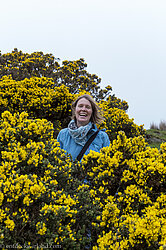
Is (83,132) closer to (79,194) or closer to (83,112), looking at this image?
(83,112)

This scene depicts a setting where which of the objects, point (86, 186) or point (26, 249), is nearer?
point (26, 249)

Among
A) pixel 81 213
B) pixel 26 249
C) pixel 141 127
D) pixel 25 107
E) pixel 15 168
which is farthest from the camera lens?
pixel 141 127

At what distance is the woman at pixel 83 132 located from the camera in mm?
3740

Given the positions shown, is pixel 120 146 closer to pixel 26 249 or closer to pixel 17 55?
pixel 26 249

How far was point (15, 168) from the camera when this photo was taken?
2.36 metres

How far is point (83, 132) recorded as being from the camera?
373 cm

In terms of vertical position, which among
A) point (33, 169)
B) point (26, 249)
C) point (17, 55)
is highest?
point (17, 55)

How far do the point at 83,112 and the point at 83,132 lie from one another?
492 millimetres

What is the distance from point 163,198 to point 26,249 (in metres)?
1.42

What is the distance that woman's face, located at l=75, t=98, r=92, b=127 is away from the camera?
4.04 meters

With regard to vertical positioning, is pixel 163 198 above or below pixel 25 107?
below

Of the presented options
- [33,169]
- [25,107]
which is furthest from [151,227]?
[25,107]

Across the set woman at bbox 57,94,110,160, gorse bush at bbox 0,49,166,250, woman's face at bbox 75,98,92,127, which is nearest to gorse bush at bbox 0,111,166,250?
gorse bush at bbox 0,49,166,250

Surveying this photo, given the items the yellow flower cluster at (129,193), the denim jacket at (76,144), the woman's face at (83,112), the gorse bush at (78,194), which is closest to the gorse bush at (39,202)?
the gorse bush at (78,194)
